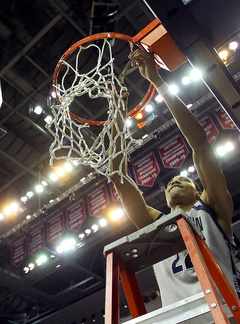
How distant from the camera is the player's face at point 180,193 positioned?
2.32 m

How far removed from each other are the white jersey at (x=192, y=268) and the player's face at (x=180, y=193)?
281mm

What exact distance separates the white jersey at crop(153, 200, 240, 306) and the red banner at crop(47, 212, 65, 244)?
639 cm

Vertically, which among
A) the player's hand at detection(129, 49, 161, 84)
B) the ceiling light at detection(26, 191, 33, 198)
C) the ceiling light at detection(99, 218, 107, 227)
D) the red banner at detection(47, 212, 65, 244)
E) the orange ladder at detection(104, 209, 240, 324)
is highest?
the ceiling light at detection(26, 191, 33, 198)

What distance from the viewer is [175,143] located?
706 cm

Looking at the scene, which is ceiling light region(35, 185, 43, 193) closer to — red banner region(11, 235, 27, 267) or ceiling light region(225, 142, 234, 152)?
red banner region(11, 235, 27, 267)

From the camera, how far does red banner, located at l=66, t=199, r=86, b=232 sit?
24.8 ft

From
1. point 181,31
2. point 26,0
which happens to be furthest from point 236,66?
point 181,31

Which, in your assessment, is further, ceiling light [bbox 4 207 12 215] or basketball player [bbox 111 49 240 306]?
ceiling light [bbox 4 207 12 215]

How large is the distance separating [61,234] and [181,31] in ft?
22.9

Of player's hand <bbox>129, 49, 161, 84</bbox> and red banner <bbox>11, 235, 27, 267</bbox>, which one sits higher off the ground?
red banner <bbox>11, 235, 27, 267</bbox>

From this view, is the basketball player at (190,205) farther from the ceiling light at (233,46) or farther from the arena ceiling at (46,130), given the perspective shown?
the ceiling light at (233,46)

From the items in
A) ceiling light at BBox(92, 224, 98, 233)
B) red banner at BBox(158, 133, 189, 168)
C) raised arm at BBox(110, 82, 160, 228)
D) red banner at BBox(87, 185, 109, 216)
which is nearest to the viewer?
raised arm at BBox(110, 82, 160, 228)

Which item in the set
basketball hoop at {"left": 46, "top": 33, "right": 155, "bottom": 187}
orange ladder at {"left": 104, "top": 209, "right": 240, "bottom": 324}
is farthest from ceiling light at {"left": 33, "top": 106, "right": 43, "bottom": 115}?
orange ladder at {"left": 104, "top": 209, "right": 240, "bottom": 324}

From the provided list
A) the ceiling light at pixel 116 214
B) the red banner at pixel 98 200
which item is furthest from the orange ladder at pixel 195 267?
the ceiling light at pixel 116 214
